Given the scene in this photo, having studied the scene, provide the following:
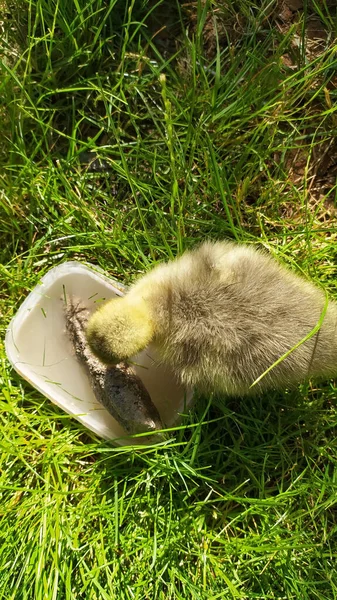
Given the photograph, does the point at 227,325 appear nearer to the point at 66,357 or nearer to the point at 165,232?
the point at 165,232

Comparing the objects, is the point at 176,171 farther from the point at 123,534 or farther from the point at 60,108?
the point at 123,534

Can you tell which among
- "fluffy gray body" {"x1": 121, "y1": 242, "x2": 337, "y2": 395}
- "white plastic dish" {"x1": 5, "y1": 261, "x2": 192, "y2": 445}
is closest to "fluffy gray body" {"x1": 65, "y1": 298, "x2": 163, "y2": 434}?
"white plastic dish" {"x1": 5, "y1": 261, "x2": 192, "y2": 445}

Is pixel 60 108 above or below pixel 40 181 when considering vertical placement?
above

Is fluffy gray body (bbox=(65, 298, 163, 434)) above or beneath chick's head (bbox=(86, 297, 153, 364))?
beneath

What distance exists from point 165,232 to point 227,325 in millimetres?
487

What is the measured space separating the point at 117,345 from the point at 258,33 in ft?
3.88

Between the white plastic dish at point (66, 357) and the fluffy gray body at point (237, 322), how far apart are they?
27cm

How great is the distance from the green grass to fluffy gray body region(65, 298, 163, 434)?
0.10m

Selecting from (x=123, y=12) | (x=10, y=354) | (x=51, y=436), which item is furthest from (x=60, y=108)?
(x=51, y=436)

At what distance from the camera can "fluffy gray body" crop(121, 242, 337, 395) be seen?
150 centimetres

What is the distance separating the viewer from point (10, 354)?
184cm

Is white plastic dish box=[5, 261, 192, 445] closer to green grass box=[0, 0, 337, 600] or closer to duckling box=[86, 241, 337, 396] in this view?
green grass box=[0, 0, 337, 600]

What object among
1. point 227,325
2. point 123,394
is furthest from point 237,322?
point 123,394

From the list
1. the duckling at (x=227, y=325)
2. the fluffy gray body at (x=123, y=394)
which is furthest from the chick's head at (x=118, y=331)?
the fluffy gray body at (x=123, y=394)
